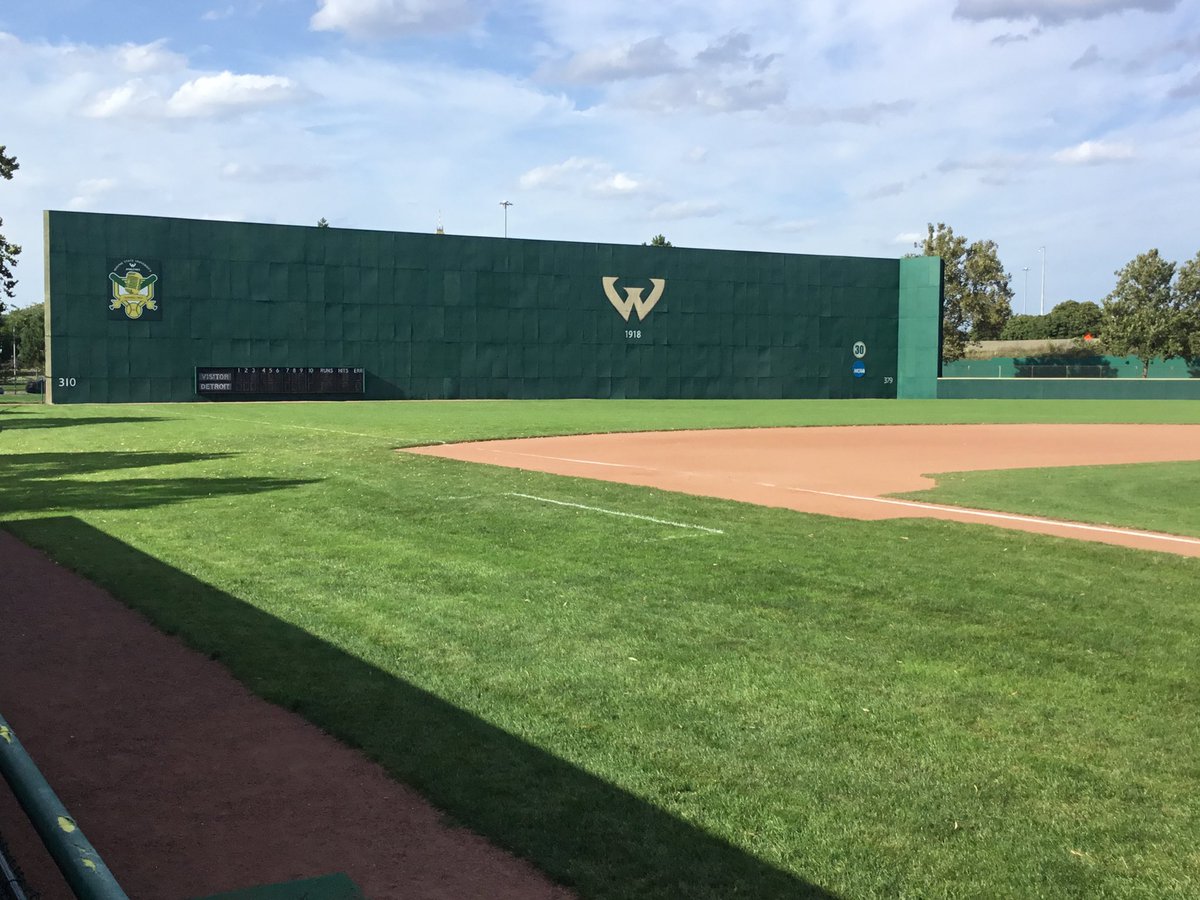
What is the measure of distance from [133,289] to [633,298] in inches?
951

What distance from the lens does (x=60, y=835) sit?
2355 mm

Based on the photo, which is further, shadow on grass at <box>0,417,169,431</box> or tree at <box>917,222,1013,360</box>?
tree at <box>917,222,1013,360</box>

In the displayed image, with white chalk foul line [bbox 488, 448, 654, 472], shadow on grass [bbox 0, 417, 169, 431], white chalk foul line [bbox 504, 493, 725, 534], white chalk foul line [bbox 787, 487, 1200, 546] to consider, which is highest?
shadow on grass [bbox 0, 417, 169, 431]

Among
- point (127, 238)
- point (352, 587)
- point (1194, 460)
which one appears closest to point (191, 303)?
point (127, 238)

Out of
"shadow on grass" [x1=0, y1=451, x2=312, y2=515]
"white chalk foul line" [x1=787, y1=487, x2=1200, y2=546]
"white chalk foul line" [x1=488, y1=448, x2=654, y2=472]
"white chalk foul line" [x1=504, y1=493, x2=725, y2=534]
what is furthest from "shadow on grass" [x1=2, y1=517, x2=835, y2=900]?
"white chalk foul line" [x1=488, y1=448, x2=654, y2=472]

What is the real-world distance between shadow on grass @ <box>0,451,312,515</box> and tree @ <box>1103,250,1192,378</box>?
265 ft

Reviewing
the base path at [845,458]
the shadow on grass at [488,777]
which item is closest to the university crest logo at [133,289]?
the base path at [845,458]

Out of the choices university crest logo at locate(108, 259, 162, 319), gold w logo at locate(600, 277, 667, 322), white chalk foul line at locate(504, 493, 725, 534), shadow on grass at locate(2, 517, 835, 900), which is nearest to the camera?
shadow on grass at locate(2, 517, 835, 900)

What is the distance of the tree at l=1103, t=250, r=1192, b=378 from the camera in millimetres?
85938

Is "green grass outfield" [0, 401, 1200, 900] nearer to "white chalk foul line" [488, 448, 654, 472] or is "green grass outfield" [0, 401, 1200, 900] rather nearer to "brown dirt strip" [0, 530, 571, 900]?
"brown dirt strip" [0, 530, 571, 900]

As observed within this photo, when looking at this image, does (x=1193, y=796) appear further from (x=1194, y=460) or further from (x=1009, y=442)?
(x=1009, y=442)

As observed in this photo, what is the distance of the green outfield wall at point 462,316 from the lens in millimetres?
48344

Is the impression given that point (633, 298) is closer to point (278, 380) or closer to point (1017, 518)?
Answer: point (278, 380)

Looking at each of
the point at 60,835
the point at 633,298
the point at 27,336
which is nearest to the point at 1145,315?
the point at 633,298
